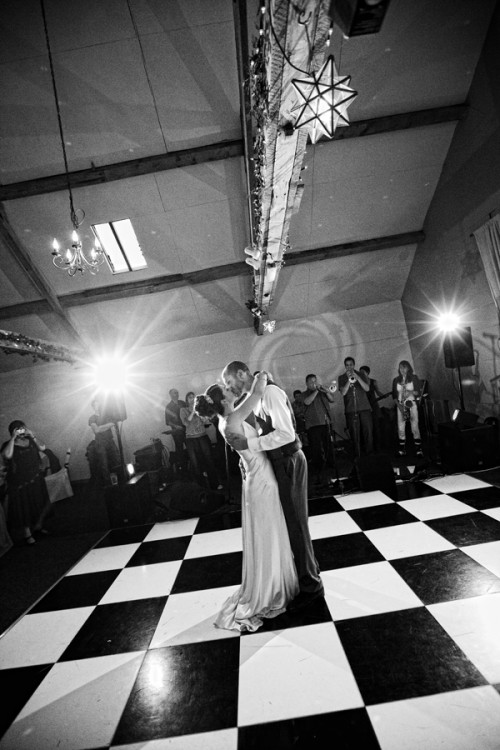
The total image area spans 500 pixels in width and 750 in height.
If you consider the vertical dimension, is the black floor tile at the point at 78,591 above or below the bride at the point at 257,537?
below

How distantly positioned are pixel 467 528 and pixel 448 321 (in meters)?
4.23

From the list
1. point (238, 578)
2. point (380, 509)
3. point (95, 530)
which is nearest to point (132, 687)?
point (238, 578)

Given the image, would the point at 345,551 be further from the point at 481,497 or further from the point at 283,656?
the point at 481,497

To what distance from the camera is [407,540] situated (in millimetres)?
2672

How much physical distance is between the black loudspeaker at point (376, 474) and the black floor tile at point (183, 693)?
2406 mm

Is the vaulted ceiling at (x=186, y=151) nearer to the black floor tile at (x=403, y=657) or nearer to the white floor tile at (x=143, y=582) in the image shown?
the black floor tile at (x=403, y=657)

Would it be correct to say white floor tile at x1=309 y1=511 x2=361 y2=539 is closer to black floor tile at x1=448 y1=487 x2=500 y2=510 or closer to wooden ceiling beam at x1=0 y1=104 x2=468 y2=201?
black floor tile at x1=448 y1=487 x2=500 y2=510

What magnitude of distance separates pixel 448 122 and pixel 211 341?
17.9ft

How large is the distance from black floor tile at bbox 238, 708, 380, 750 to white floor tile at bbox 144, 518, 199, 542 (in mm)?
2268

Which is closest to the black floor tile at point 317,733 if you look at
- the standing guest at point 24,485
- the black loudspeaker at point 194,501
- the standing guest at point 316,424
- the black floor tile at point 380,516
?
the black floor tile at point 380,516

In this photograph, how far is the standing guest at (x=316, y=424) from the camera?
5410mm

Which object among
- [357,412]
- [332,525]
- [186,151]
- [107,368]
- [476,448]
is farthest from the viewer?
[107,368]

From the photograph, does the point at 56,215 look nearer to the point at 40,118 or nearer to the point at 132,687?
the point at 40,118

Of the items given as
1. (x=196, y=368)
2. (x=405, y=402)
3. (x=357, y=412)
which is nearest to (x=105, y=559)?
(x=357, y=412)
